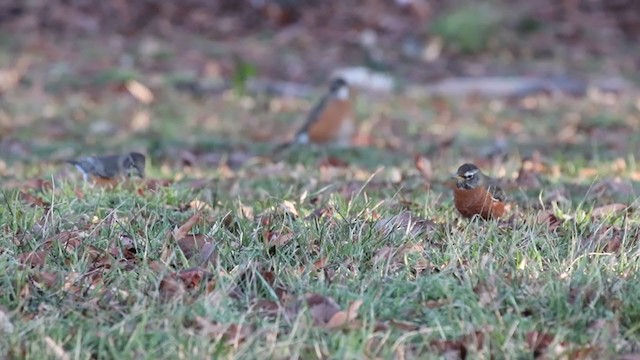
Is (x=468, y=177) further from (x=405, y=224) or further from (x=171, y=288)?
(x=171, y=288)

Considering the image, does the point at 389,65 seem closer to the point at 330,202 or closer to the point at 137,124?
the point at 137,124

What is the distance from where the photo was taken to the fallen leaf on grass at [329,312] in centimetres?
472

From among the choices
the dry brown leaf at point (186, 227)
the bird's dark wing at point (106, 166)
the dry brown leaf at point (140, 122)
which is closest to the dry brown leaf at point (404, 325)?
the dry brown leaf at point (186, 227)

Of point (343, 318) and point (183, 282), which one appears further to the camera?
point (183, 282)

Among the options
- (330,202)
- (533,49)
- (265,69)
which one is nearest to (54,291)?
(330,202)

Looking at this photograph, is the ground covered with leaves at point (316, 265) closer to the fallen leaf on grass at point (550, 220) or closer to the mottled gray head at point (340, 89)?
the fallen leaf on grass at point (550, 220)

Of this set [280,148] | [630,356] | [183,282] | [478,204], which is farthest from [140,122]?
[630,356]

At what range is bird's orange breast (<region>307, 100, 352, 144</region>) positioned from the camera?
11201 mm

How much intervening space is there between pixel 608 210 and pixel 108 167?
330cm

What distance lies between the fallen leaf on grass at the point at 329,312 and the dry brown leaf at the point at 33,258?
4.21 ft

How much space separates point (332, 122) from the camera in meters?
11.3

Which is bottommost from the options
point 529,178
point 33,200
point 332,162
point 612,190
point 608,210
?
point 332,162

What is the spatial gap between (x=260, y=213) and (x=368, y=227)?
0.70m

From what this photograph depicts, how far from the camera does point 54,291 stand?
16.7 ft
